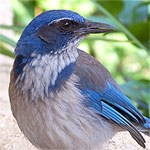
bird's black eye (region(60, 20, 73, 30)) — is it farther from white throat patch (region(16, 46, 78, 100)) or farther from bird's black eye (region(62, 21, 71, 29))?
white throat patch (region(16, 46, 78, 100))

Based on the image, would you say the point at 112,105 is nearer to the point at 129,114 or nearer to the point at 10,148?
the point at 129,114

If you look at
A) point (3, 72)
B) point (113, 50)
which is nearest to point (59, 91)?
point (3, 72)

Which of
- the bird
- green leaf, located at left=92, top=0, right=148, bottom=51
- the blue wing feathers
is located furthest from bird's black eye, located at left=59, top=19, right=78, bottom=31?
green leaf, located at left=92, top=0, right=148, bottom=51

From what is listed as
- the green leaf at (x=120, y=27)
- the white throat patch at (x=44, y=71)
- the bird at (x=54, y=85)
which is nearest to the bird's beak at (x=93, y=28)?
the bird at (x=54, y=85)

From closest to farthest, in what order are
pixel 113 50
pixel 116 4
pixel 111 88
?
pixel 111 88
pixel 116 4
pixel 113 50

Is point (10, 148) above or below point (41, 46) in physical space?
below

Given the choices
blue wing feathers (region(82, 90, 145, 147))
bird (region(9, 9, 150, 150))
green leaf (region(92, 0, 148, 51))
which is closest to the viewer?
bird (region(9, 9, 150, 150))

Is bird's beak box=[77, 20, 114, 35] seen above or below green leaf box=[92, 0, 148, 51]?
above

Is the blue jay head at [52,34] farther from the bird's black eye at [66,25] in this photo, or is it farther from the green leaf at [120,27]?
the green leaf at [120,27]
